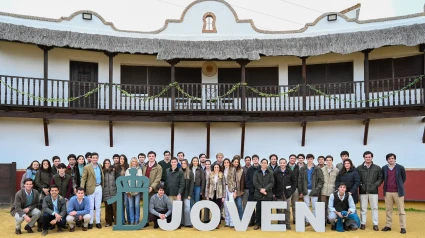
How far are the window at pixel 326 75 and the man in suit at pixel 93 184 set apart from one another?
9.35 m

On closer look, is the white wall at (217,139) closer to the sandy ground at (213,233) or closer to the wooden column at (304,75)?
the wooden column at (304,75)

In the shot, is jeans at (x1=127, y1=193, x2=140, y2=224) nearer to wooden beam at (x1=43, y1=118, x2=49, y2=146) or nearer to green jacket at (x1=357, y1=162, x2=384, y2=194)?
green jacket at (x1=357, y1=162, x2=384, y2=194)

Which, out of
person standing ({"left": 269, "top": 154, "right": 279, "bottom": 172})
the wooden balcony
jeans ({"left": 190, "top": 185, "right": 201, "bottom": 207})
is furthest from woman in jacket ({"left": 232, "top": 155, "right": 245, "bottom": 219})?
the wooden balcony

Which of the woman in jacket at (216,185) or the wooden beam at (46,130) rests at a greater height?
the wooden beam at (46,130)

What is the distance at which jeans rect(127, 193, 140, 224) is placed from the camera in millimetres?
10961

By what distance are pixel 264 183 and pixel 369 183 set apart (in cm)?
238

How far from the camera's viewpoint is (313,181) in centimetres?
1102

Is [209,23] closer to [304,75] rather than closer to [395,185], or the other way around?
[304,75]

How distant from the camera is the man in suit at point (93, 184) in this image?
10.8 m

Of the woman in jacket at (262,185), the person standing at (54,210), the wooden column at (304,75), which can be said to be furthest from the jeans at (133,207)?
the wooden column at (304,75)

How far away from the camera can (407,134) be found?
55.3 feet

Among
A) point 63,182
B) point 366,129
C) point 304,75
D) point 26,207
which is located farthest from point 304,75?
point 26,207

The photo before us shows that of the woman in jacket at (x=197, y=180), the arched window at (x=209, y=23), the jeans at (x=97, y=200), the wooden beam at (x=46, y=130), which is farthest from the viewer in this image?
the arched window at (x=209, y=23)

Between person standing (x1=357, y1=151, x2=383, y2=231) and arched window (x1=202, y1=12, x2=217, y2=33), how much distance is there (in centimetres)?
993
